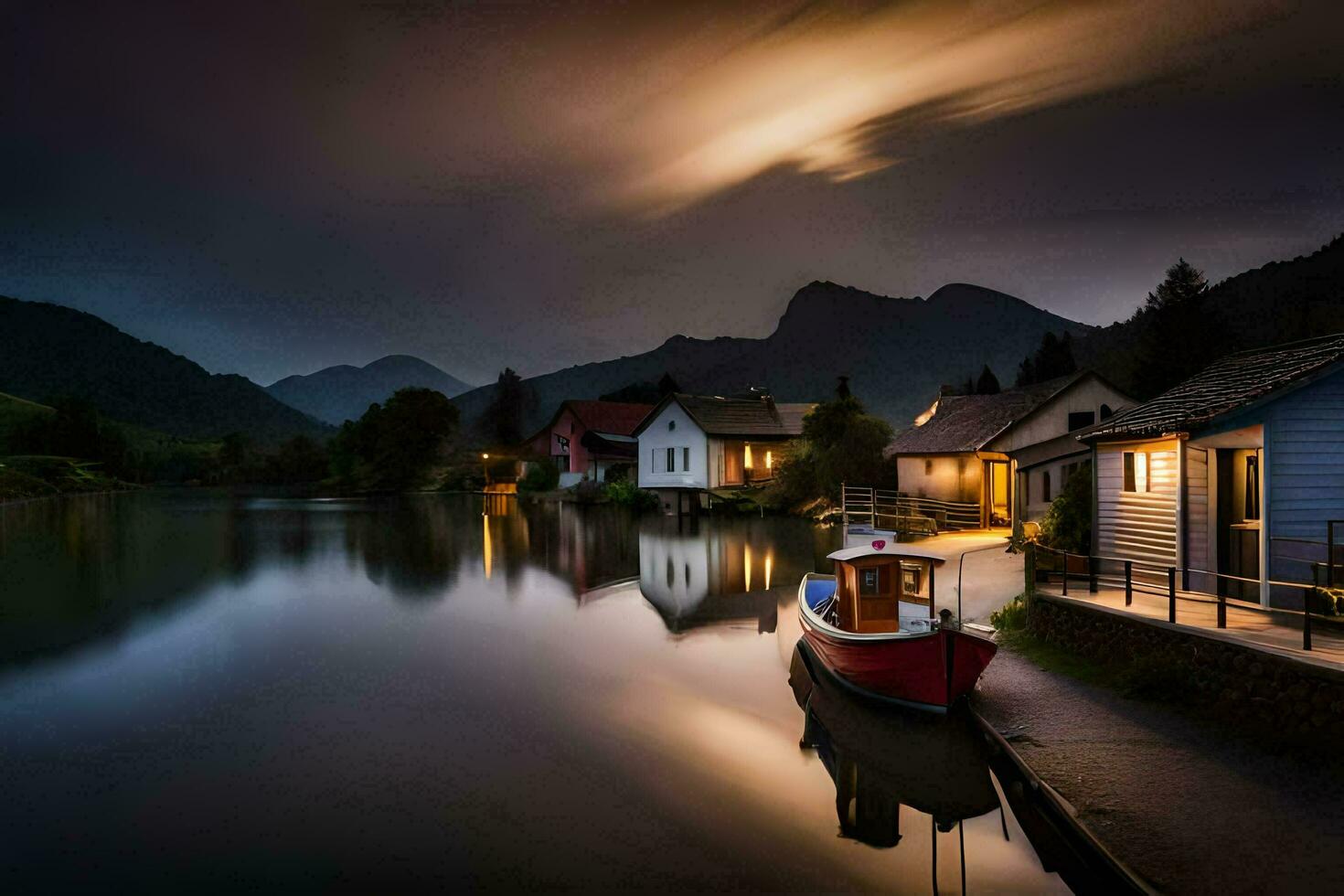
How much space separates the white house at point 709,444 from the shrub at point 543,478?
761 inches

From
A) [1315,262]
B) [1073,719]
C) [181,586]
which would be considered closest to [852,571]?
[1073,719]

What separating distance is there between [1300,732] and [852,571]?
19.7 ft

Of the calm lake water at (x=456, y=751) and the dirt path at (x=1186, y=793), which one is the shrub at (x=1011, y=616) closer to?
the dirt path at (x=1186, y=793)

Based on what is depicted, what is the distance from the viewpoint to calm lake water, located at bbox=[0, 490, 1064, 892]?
8.25 m

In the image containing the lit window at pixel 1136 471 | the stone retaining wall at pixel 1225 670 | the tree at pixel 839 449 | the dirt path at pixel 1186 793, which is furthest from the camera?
the tree at pixel 839 449

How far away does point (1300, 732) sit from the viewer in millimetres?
8883

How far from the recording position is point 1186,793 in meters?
8.09

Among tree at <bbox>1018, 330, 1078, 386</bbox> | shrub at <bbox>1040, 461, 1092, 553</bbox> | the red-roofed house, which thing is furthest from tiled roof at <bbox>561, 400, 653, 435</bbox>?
shrub at <bbox>1040, 461, 1092, 553</bbox>

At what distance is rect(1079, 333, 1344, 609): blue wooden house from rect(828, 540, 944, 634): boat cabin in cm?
419

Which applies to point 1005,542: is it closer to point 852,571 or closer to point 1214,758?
point 852,571

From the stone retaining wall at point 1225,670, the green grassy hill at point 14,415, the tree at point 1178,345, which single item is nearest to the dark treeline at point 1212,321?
the tree at point 1178,345

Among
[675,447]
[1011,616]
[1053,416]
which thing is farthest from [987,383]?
[1011,616]

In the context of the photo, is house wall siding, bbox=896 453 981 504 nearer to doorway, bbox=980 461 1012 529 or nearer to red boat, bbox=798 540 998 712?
doorway, bbox=980 461 1012 529

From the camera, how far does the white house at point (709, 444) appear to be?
1994 inches
